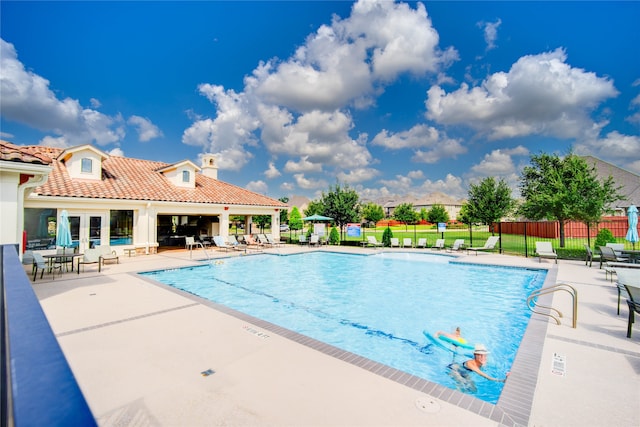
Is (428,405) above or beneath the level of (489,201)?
beneath

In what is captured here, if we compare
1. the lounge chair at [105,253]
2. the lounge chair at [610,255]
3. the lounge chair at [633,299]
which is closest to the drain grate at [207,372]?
the lounge chair at [633,299]

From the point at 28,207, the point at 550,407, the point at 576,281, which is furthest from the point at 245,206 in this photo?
the point at 550,407

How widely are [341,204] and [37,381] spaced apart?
88.4ft

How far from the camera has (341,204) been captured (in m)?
27.6

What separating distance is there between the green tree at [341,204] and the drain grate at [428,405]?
78.8 feet

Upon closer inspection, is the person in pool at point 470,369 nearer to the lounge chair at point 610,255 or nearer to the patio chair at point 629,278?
the patio chair at point 629,278

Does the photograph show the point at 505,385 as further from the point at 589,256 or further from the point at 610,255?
the point at 589,256

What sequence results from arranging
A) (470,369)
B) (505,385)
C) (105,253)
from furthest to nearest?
(105,253)
(470,369)
(505,385)

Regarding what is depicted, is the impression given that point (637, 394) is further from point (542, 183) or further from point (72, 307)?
point (542, 183)

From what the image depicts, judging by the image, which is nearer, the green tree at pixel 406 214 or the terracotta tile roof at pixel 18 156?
the terracotta tile roof at pixel 18 156

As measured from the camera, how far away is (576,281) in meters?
10.5

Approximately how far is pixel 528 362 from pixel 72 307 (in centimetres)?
→ 969

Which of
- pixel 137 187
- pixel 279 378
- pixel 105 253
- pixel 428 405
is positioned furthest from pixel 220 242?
pixel 428 405

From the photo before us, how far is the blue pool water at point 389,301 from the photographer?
6355 mm
